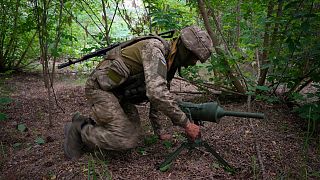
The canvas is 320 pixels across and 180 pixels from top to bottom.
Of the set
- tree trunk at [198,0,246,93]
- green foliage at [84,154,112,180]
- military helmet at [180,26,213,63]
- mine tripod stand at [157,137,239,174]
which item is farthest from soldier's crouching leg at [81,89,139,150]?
tree trunk at [198,0,246,93]

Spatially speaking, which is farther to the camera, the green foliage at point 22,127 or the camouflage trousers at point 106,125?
the green foliage at point 22,127

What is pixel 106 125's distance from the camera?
10.5ft

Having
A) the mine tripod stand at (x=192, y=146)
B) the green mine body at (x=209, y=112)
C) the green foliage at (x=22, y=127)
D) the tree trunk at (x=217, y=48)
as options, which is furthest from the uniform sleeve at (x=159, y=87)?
the green foliage at (x=22, y=127)

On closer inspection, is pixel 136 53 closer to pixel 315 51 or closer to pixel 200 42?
pixel 200 42

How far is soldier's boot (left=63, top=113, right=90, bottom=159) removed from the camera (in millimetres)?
3230

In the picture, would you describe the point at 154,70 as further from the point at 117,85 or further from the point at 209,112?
the point at 209,112

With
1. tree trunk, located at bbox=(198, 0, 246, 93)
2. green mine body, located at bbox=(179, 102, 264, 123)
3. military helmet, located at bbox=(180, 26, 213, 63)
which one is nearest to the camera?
green mine body, located at bbox=(179, 102, 264, 123)

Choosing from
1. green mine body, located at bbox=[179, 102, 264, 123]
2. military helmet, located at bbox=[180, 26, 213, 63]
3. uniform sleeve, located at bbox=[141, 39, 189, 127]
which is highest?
military helmet, located at bbox=[180, 26, 213, 63]

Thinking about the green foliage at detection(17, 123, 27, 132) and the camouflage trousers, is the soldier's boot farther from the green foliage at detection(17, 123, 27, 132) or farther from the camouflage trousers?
the green foliage at detection(17, 123, 27, 132)

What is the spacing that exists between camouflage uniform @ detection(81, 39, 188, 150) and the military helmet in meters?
0.27

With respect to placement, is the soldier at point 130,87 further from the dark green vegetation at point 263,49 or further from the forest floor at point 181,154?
the dark green vegetation at point 263,49

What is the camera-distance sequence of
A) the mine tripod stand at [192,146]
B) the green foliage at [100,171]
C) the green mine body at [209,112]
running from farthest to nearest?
the mine tripod stand at [192,146] < the green mine body at [209,112] < the green foliage at [100,171]

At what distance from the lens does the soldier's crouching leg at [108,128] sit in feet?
10.3

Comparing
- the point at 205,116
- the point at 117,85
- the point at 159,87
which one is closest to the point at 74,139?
the point at 117,85
